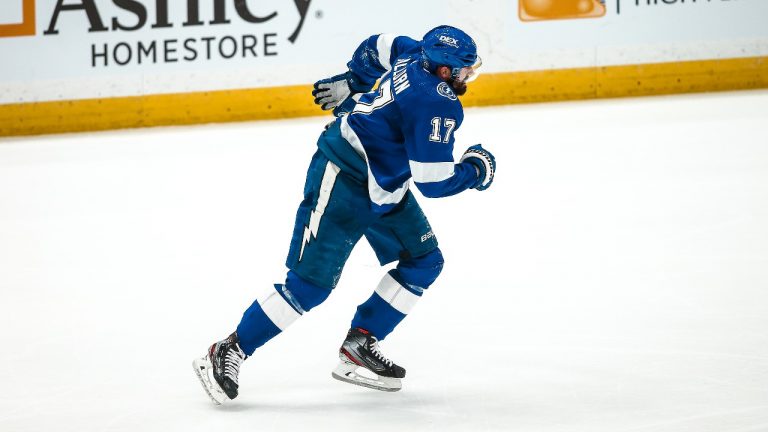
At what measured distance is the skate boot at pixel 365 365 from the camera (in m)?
3.61

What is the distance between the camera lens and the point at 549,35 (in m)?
10.4

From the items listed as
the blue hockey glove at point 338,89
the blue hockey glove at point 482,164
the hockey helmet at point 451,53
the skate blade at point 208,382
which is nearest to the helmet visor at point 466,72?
the hockey helmet at point 451,53

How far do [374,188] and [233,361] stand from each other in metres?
0.74

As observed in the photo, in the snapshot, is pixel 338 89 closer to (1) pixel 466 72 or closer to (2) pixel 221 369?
(1) pixel 466 72

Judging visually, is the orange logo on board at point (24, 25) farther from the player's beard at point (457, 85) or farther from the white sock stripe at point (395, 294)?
the player's beard at point (457, 85)

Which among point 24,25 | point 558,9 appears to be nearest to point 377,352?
point 558,9

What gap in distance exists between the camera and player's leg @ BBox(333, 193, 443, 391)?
141 inches

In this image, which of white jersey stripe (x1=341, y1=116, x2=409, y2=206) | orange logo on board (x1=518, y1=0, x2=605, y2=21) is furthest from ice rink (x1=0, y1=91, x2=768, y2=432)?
orange logo on board (x1=518, y1=0, x2=605, y2=21)

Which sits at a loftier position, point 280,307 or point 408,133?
point 408,133

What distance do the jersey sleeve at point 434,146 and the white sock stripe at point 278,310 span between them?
0.59m

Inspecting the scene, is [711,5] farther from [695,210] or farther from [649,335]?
[649,335]

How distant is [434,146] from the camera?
3.22 meters

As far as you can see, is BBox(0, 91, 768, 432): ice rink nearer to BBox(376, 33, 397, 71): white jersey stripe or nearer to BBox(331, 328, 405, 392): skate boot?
BBox(331, 328, 405, 392): skate boot

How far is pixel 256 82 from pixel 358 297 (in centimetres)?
627
